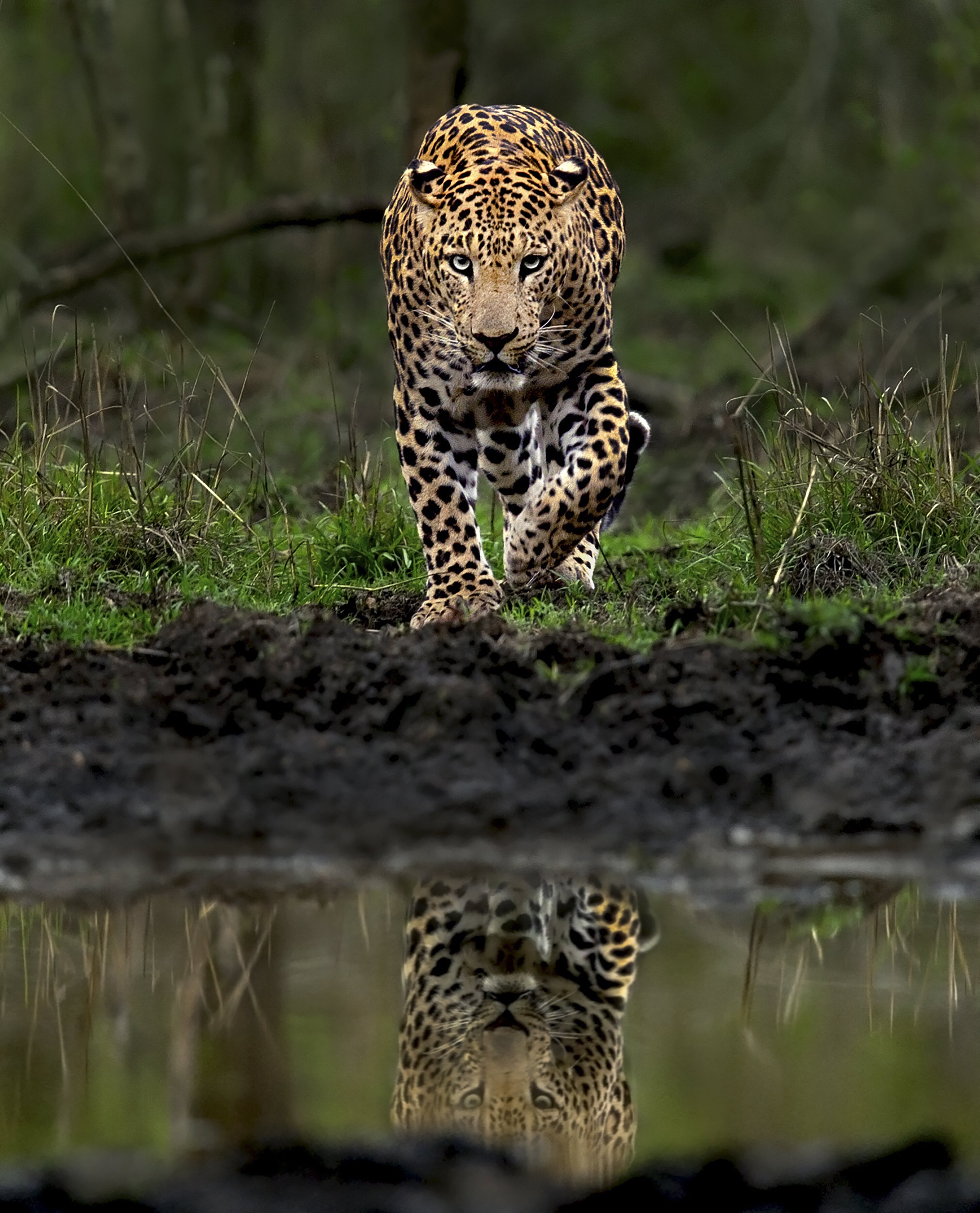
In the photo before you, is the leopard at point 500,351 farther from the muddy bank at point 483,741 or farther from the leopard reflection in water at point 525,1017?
the leopard reflection in water at point 525,1017

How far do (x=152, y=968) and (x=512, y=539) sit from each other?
3293 millimetres

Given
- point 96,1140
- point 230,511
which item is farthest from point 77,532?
point 96,1140

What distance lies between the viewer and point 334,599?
7238mm

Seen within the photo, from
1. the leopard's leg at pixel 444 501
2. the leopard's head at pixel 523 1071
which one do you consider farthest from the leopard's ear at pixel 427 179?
the leopard's head at pixel 523 1071

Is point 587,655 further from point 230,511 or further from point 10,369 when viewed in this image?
point 10,369

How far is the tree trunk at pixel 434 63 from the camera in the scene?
12133mm

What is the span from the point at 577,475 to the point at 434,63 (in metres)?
6.22

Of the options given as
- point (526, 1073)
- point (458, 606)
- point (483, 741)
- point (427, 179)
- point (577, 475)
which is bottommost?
point (526, 1073)

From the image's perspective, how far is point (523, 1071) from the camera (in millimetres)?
3506

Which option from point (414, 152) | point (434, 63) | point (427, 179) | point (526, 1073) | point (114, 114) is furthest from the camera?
point (114, 114)

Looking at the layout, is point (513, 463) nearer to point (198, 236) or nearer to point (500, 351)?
point (500, 351)

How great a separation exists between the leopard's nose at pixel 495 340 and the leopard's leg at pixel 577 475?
61 centimetres

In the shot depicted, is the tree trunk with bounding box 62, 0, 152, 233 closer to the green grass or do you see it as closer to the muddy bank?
the green grass

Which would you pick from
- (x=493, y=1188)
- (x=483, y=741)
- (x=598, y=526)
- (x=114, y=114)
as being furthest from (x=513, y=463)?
(x=114, y=114)
